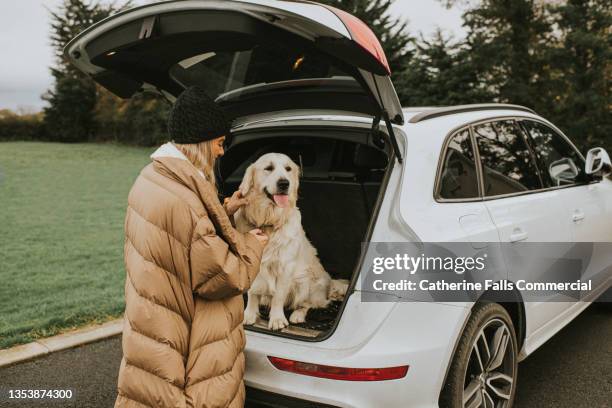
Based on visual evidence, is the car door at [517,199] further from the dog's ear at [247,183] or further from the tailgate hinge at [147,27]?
the tailgate hinge at [147,27]

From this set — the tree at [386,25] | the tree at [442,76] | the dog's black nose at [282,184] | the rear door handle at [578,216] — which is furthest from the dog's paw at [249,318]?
the tree at [386,25]

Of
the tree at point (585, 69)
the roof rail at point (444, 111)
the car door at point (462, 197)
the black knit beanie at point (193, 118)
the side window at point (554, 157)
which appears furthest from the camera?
the tree at point (585, 69)

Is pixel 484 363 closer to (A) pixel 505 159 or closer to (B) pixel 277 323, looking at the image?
(B) pixel 277 323

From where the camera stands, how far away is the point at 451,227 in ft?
8.05

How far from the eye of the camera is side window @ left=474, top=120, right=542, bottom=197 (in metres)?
3.04

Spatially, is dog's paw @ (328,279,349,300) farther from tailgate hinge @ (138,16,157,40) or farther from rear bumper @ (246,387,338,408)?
tailgate hinge @ (138,16,157,40)

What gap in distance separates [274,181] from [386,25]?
24044 mm

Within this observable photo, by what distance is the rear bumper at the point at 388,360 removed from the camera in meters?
2.16

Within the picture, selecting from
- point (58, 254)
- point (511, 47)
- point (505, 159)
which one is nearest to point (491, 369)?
point (505, 159)

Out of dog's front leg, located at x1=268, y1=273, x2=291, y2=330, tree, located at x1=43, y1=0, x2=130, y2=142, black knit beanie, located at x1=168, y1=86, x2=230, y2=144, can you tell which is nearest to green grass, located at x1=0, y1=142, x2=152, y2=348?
dog's front leg, located at x1=268, y1=273, x2=291, y2=330

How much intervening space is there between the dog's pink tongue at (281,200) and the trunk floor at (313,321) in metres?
0.66

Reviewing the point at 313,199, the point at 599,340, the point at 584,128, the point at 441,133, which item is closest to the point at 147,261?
the point at 441,133

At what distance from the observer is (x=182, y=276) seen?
6.75ft

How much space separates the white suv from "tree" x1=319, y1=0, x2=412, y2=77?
21.4 metres
